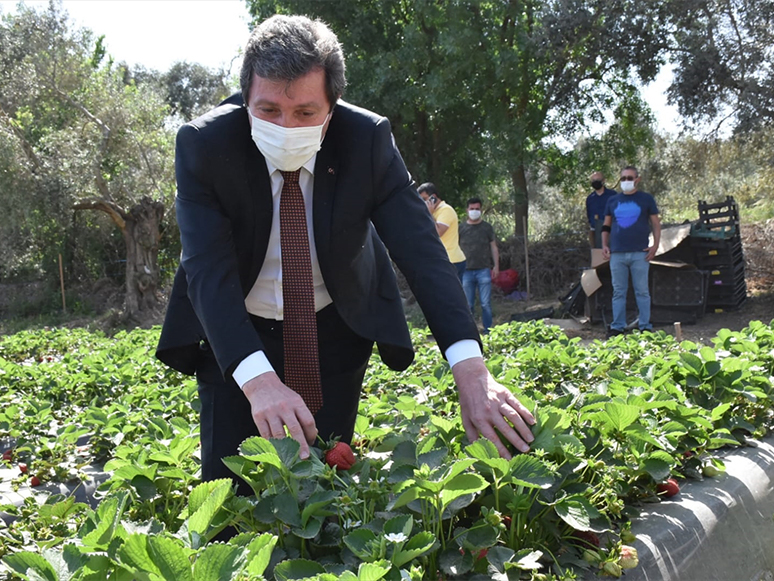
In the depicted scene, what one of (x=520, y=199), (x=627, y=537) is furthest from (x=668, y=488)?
(x=520, y=199)

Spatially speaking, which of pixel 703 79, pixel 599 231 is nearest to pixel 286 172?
pixel 599 231

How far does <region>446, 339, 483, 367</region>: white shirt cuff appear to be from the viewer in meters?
2.09

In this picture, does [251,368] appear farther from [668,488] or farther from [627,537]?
[668,488]

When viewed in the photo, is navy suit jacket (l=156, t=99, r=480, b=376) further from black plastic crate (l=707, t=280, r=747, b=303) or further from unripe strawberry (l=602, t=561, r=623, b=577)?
black plastic crate (l=707, t=280, r=747, b=303)

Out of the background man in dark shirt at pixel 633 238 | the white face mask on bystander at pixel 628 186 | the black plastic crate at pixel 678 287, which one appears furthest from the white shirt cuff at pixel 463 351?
the black plastic crate at pixel 678 287

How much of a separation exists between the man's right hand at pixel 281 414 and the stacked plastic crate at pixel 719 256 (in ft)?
37.4

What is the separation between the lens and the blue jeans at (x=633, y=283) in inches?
391

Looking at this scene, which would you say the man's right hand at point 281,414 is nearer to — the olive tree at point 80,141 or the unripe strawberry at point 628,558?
the unripe strawberry at point 628,558

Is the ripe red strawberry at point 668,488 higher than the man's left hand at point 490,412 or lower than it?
lower

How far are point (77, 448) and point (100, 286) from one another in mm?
20459

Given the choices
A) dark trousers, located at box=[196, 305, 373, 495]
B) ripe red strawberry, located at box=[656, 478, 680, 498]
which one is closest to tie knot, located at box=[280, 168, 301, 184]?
dark trousers, located at box=[196, 305, 373, 495]

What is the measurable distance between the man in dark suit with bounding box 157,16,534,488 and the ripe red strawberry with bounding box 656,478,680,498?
0.75m

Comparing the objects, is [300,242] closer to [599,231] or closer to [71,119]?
[599,231]

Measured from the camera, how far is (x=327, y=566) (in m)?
1.58
